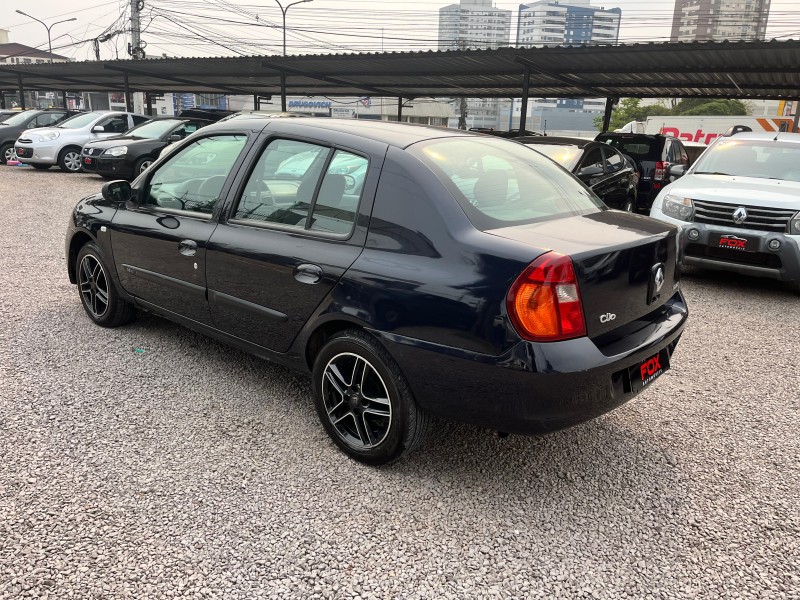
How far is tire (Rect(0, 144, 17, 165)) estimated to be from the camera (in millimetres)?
18469

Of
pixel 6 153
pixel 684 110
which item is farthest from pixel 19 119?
pixel 684 110

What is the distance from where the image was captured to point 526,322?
2.45 m

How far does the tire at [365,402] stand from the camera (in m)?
2.78

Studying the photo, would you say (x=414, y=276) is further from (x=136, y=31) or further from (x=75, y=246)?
(x=136, y=31)

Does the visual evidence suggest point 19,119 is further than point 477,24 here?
No

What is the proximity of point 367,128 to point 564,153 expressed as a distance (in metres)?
5.79

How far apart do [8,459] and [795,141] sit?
27.8 ft

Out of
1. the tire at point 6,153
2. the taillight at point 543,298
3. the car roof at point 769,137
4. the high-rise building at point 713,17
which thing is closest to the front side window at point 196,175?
the taillight at point 543,298

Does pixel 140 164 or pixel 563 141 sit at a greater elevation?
pixel 563 141

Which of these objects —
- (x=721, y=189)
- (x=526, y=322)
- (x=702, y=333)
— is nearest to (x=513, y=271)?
(x=526, y=322)

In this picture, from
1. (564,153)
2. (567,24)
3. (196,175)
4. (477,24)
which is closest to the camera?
(196,175)

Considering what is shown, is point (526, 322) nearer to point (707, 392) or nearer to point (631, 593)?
point (631, 593)

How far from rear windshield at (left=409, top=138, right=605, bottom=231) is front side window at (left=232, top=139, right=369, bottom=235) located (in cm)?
37

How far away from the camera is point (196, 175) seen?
396cm
